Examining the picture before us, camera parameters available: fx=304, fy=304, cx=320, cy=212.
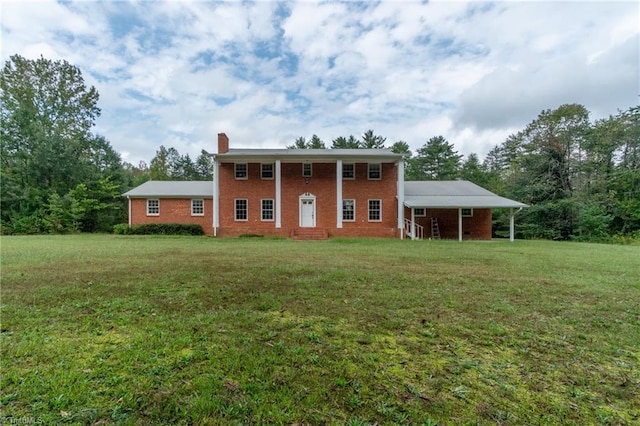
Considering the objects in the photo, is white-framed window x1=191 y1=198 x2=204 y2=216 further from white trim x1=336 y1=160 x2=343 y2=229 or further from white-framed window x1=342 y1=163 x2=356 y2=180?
white-framed window x1=342 y1=163 x2=356 y2=180

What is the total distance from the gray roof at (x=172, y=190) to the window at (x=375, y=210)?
1171 cm

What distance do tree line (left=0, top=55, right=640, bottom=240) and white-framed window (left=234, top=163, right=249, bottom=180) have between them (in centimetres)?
Answer: 1516

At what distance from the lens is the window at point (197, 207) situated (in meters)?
22.7

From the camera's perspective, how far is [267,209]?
2116cm

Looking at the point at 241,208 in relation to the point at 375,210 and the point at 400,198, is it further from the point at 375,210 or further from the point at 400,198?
the point at 400,198

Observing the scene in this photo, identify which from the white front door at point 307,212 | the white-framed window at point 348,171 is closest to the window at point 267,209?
the white front door at point 307,212

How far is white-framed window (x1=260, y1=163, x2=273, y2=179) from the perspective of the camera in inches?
834

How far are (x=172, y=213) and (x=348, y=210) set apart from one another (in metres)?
13.1

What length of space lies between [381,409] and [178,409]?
1.48m

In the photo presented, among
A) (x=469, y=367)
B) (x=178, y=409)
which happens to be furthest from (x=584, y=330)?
(x=178, y=409)

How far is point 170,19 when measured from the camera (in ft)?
38.3

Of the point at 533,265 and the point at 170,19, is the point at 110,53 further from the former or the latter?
the point at 533,265

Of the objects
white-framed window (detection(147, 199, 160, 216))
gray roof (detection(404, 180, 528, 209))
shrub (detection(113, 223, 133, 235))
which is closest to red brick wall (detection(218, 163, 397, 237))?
gray roof (detection(404, 180, 528, 209))

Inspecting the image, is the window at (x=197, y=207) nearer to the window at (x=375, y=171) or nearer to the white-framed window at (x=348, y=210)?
the white-framed window at (x=348, y=210)
